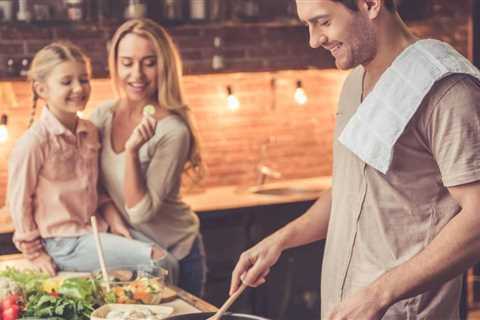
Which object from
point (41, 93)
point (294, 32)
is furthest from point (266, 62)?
point (41, 93)

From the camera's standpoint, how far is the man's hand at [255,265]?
2438 mm

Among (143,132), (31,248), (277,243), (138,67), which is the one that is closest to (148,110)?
(143,132)

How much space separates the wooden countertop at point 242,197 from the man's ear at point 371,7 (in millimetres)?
2884

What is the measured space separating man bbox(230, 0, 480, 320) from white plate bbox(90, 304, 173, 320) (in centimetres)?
40

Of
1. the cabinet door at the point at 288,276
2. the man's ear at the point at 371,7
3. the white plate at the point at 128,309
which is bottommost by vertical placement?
the cabinet door at the point at 288,276

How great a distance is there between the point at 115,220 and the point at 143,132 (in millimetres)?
485

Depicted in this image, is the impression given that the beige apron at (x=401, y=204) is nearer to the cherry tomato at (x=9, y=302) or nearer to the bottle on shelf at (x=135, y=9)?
the cherry tomato at (x=9, y=302)

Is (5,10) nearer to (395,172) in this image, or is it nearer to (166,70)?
(166,70)

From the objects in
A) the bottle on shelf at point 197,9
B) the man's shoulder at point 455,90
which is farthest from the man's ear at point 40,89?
the man's shoulder at point 455,90

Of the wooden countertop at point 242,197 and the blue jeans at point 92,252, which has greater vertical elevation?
the blue jeans at point 92,252

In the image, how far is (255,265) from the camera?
8.04 feet

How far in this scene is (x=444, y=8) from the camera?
20.4ft

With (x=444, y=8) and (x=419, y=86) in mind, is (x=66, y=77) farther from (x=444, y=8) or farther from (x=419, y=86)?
(x=444, y=8)

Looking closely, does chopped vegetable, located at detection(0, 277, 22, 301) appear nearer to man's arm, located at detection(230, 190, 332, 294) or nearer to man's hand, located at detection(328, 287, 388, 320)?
man's arm, located at detection(230, 190, 332, 294)
